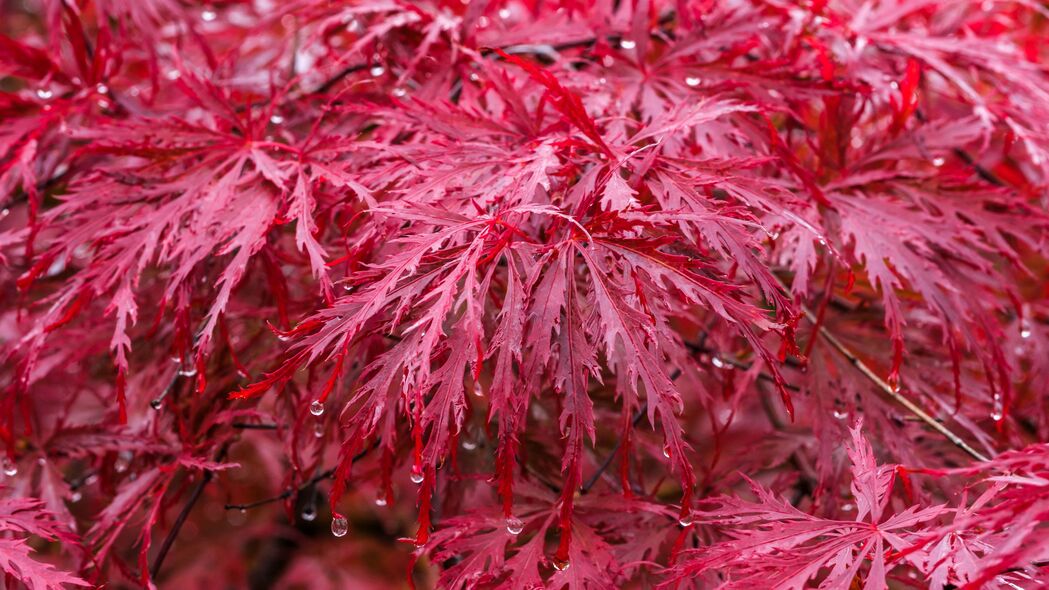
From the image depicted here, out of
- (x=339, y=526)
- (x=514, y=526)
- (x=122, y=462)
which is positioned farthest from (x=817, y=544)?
(x=122, y=462)

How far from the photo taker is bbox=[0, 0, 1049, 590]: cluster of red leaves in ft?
2.56

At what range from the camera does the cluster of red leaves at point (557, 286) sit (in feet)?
2.56

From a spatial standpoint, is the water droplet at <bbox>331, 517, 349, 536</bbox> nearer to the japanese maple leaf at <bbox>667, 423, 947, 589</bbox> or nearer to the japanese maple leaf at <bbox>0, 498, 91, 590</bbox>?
the japanese maple leaf at <bbox>0, 498, 91, 590</bbox>

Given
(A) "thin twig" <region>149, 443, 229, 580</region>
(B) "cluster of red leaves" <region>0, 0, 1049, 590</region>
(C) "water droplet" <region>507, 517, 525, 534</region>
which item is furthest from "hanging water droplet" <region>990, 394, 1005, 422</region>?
(A) "thin twig" <region>149, 443, 229, 580</region>

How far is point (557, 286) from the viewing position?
0.79 metres

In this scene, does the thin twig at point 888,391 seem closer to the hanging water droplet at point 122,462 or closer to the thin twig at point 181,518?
the thin twig at point 181,518

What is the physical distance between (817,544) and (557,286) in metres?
0.35

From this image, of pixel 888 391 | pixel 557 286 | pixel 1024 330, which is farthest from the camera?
pixel 1024 330

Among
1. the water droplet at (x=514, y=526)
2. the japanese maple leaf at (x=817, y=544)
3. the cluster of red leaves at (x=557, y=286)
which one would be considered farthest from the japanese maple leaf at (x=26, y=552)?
the japanese maple leaf at (x=817, y=544)

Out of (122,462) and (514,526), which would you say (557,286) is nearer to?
(514,526)

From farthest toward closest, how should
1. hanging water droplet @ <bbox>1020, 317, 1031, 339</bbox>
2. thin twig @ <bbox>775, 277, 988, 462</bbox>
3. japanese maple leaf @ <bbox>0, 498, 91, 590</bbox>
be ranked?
hanging water droplet @ <bbox>1020, 317, 1031, 339</bbox>
thin twig @ <bbox>775, 277, 988, 462</bbox>
japanese maple leaf @ <bbox>0, 498, 91, 590</bbox>

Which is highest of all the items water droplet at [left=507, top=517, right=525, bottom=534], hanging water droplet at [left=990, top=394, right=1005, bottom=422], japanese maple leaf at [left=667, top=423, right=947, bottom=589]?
japanese maple leaf at [left=667, top=423, right=947, bottom=589]

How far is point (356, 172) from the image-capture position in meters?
1.01

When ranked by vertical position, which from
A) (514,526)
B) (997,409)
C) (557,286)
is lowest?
(997,409)
